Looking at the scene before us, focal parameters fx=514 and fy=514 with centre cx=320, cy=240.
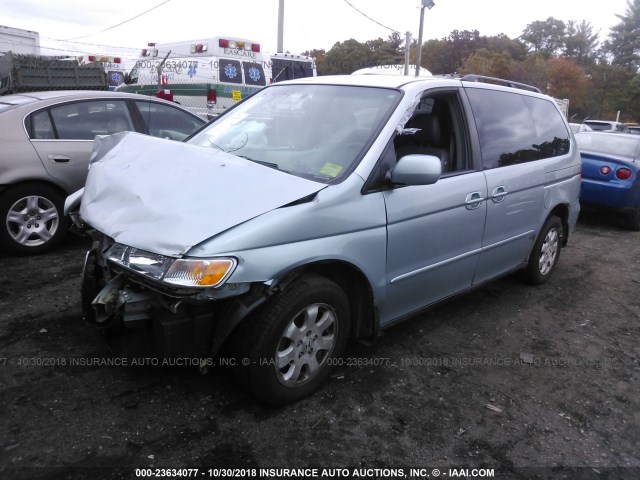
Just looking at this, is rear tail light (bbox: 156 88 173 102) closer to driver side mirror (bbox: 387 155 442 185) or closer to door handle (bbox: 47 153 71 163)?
door handle (bbox: 47 153 71 163)

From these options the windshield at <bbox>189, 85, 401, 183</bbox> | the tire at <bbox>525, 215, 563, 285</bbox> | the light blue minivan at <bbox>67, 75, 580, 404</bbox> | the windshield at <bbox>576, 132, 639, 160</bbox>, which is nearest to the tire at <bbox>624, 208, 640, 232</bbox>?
the windshield at <bbox>576, 132, 639, 160</bbox>

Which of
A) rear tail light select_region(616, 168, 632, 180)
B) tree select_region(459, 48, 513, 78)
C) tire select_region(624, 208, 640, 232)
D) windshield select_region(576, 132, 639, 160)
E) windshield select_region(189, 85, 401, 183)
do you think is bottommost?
tire select_region(624, 208, 640, 232)

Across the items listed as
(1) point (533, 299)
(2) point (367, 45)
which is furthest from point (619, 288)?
(2) point (367, 45)

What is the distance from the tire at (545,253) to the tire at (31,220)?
4519mm

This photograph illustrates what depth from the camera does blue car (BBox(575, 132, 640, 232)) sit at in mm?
7598

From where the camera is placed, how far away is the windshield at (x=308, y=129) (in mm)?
3041

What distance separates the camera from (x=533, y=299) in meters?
4.76

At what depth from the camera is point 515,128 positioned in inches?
166

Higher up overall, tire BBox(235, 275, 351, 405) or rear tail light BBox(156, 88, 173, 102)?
rear tail light BBox(156, 88, 173, 102)

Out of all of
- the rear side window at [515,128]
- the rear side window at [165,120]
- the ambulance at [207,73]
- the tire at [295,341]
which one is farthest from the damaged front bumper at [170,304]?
the ambulance at [207,73]

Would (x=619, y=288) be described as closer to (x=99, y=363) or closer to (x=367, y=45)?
(x=99, y=363)

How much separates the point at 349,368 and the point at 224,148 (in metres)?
1.65

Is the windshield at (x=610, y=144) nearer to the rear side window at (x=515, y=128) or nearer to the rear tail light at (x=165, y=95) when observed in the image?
the rear side window at (x=515, y=128)

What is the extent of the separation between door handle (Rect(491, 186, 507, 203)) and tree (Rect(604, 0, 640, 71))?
7206 centimetres
